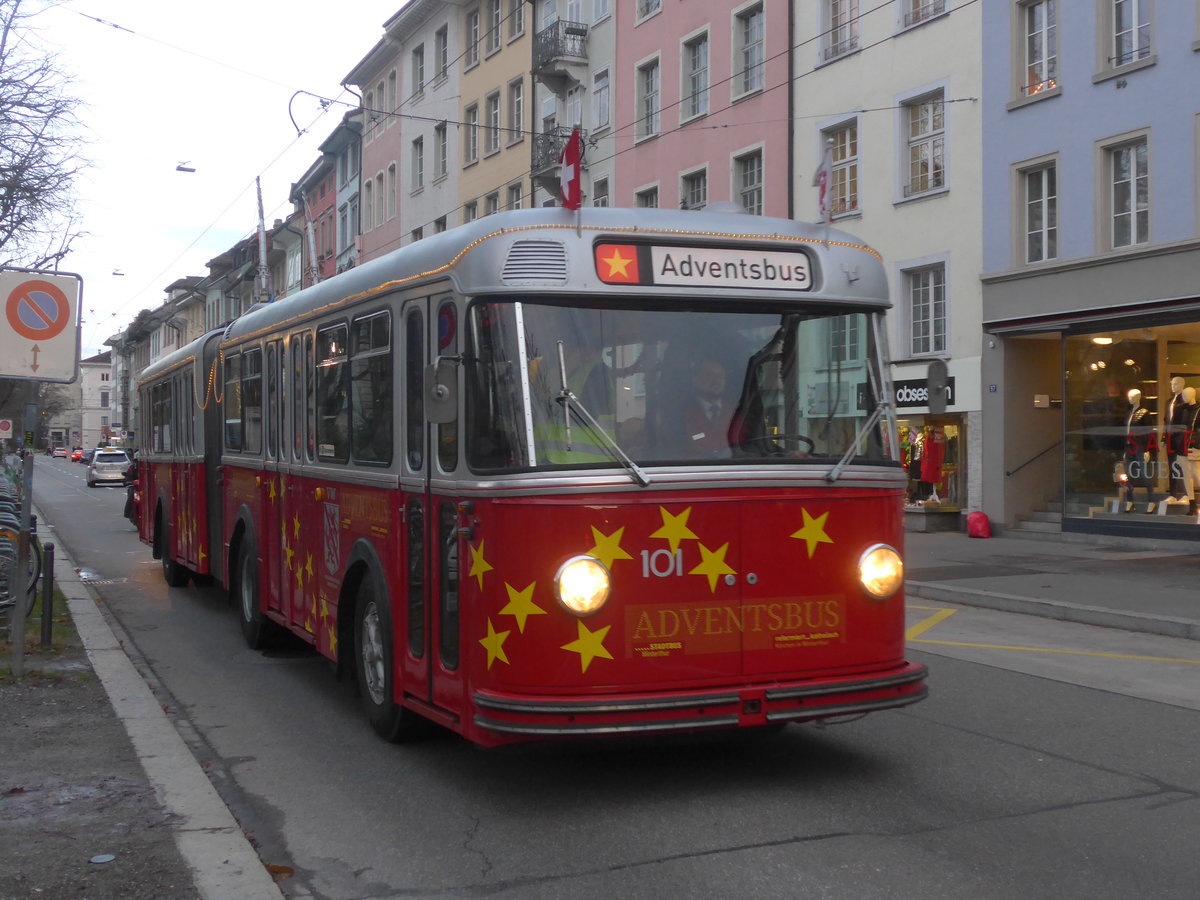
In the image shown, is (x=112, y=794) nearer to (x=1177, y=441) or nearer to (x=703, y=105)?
(x=1177, y=441)

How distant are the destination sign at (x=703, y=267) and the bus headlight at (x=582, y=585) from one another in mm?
1259

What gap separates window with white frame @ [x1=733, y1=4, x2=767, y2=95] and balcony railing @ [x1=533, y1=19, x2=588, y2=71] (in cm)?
820

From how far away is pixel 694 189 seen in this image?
32.4 meters

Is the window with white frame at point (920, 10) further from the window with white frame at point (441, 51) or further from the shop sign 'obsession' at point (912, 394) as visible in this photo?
the window with white frame at point (441, 51)

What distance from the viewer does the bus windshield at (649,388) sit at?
5.71 m

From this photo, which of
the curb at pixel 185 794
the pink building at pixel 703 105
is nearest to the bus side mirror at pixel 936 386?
the curb at pixel 185 794

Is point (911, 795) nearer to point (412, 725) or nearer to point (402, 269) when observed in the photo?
point (412, 725)

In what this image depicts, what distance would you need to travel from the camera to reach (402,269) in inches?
271

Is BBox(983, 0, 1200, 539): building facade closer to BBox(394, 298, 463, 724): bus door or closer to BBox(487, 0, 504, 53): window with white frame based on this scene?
BBox(394, 298, 463, 724): bus door

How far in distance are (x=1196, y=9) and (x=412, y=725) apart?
684 inches

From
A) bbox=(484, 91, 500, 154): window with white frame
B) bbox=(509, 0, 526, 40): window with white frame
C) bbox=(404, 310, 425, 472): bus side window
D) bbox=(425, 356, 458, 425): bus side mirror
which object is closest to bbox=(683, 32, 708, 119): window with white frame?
bbox=(509, 0, 526, 40): window with white frame

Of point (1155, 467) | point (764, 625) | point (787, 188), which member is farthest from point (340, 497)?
point (787, 188)

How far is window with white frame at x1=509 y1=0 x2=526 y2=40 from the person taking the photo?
4216 centimetres

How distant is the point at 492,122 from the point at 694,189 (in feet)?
45.8
